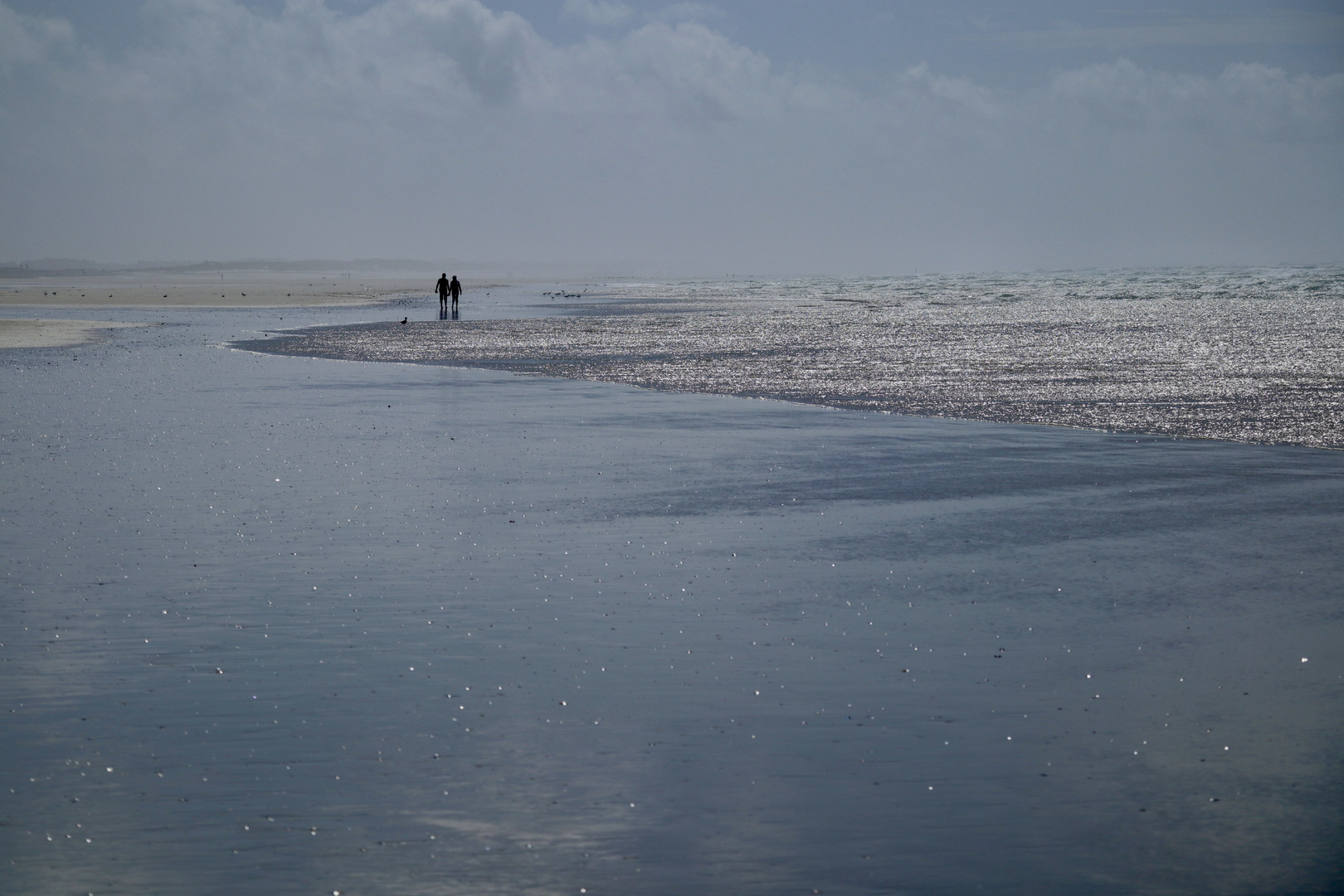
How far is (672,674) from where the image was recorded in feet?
27.8

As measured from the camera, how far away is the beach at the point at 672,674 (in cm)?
595

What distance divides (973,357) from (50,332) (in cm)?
3264

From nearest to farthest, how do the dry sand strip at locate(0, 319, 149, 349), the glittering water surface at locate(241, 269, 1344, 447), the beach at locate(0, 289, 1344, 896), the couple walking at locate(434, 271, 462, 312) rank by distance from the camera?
the beach at locate(0, 289, 1344, 896)
the glittering water surface at locate(241, 269, 1344, 447)
the dry sand strip at locate(0, 319, 149, 349)
the couple walking at locate(434, 271, 462, 312)

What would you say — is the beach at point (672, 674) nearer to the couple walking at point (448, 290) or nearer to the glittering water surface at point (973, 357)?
the glittering water surface at point (973, 357)

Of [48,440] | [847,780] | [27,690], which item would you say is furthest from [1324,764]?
[48,440]

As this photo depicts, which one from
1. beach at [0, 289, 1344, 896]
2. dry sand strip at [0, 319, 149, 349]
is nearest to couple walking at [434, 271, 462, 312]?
dry sand strip at [0, 319, 149, 349]

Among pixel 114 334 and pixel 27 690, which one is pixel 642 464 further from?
pixel 114 334

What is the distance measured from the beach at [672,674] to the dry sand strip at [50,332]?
2783 centimetres

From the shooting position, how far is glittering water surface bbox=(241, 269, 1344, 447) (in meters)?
23.1

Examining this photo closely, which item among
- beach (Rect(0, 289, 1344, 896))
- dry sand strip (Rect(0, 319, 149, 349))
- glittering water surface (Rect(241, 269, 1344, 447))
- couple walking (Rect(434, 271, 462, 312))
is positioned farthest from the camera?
couple walking (Rect(434, 271, 462, 312))

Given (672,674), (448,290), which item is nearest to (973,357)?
(672,674)

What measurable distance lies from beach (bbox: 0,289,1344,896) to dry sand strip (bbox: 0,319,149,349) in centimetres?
2783

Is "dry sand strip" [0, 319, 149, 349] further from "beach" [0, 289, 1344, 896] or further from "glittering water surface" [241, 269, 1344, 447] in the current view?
"beach" [0, 289, 1344, 896]

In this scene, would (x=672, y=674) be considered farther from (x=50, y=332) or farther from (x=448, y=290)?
(x=448, y=290)
